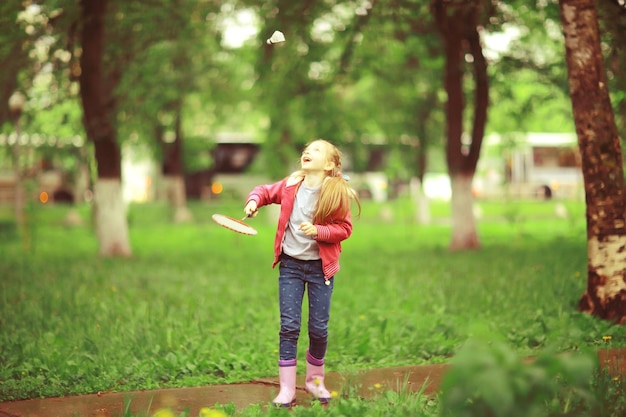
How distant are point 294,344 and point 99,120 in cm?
1130

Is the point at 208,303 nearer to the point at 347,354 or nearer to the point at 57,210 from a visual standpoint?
the point at 347,354

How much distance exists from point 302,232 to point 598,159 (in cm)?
383

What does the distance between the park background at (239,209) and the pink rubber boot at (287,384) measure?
1.16 m

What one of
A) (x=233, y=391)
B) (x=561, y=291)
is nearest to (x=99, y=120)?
(x=561, y=291)

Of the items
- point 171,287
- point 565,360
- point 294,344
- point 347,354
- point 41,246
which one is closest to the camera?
point 565,360

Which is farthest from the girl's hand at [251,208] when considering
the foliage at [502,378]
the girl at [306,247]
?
the foliage at [502,378]

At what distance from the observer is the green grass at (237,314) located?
6.55 m

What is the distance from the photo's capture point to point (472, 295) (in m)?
9.67

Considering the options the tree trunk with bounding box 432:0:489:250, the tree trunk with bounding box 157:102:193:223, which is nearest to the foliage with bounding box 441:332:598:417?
the tree trunk with bounding box 432:0:489:250

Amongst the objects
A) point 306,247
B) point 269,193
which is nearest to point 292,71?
point 269,193

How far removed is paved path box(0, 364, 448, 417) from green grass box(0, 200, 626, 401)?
226mm

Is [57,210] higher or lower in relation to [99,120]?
lower

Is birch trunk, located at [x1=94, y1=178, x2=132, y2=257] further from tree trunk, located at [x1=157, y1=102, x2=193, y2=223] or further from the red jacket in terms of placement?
the red jacket

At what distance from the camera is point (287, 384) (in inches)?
207
